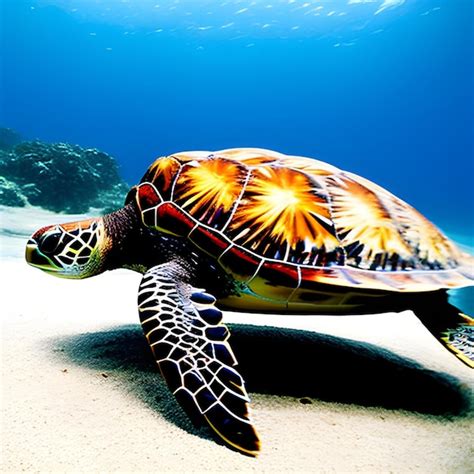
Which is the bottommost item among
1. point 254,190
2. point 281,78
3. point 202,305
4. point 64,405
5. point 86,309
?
point 86,309

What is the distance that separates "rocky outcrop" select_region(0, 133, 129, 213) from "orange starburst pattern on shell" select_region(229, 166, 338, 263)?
490 inches

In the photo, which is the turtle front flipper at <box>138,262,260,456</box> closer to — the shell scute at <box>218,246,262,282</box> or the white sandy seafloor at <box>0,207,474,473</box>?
the white sandy seafloor at <box>0,207,474,473</box>

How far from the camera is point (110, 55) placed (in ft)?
264

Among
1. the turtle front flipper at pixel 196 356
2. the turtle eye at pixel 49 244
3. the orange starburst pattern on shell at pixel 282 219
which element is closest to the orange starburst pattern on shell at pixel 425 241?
the orange starburst pattern on shell at pixel 282 219

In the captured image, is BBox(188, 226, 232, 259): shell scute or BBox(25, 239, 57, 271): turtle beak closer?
BBox(188, 226, 232, 259): shell scute

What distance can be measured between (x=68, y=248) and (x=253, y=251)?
1.17m

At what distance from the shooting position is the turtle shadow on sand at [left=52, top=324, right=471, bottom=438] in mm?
1947

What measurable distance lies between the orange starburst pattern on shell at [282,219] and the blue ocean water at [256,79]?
3425 centimetres

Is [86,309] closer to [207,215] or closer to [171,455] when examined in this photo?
[207,215]

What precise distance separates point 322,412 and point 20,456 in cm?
124

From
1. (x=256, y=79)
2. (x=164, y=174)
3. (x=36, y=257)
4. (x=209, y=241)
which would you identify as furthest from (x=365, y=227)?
(x=256, y=79)

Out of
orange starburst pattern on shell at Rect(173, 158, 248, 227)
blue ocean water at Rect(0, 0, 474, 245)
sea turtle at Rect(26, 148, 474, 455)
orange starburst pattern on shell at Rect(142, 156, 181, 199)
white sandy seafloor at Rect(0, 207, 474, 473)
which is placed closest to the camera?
white sandy seafloor at Rect(0, 207, 474, 473)

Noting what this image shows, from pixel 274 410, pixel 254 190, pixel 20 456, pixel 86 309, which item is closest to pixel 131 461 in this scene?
pixel 20 456

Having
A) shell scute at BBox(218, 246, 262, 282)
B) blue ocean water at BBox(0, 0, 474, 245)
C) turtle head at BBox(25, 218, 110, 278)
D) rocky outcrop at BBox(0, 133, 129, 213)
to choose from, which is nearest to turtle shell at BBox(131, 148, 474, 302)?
shell scute at BBox(218, 246, 262, 282)
